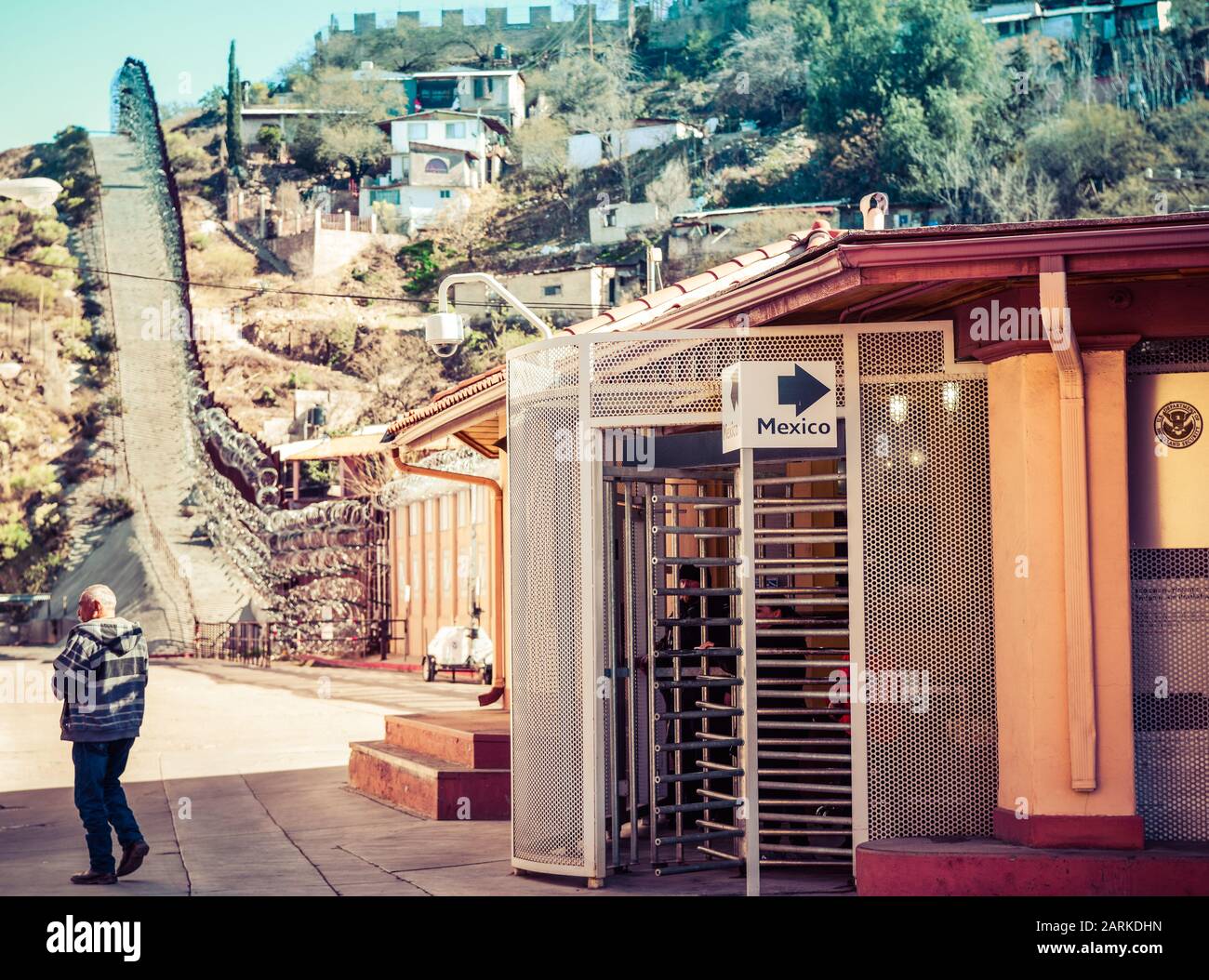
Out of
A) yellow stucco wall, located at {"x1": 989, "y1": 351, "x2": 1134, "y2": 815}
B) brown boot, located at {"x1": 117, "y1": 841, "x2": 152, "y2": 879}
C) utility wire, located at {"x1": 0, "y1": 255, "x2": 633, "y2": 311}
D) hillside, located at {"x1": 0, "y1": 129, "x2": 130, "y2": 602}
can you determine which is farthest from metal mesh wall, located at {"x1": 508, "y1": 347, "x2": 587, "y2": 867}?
utility wire, located at {"x1": 0, "y1": 255, "x2": 633, "y2": 311}

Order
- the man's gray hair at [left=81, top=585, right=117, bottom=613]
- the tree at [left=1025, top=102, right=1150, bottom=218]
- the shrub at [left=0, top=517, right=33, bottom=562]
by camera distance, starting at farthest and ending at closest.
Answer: the tree at [left=1025, top=102, right=1150, bottom=218], the shrub at [left=0, top=517, right=33, bottom=562], the man's gray hair at [left=81, top=585, right=117, bottom=613]

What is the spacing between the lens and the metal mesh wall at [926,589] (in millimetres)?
9258

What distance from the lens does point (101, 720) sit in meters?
10.0

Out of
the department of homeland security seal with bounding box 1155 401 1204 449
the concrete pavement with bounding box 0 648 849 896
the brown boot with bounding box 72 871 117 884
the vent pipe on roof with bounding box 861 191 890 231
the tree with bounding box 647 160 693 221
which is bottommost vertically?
the concrete pavement with bounding box 0 648 849 896

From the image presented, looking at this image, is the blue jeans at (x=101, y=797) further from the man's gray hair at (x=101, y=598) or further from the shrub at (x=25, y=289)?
the shrub at (x=25, y=289)

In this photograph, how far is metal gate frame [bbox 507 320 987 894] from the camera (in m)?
9.36

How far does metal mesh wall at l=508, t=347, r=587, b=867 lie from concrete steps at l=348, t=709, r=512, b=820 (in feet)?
8.55

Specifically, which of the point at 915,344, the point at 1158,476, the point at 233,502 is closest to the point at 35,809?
the point at 915,344

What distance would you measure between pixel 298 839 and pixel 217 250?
10634cm

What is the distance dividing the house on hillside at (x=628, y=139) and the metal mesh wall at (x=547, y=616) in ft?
349

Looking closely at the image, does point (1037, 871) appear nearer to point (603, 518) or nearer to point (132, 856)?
point (603, 518)

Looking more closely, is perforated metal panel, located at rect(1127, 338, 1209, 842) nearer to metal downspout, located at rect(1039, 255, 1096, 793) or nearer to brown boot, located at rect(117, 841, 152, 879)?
metal downspout, located at rect(1039, 255, 1096, 793)

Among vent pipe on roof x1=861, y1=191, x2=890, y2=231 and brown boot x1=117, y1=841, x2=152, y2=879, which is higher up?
vent pipe on roof x1=861, y1=191, x2=890, y2=231

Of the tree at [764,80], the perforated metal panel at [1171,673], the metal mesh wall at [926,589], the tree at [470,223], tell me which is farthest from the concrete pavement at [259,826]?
the tree at [764,80]
